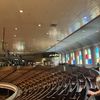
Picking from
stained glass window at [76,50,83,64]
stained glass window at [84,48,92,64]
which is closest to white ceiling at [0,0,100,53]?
stained glass window at [84,48,92,64]

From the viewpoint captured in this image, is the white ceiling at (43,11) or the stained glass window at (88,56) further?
the stained glass window at (88,56)

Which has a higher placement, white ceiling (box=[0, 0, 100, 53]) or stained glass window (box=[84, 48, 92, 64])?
white ceiling (box=[0, 0, 100, 53])

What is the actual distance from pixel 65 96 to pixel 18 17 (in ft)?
16.5

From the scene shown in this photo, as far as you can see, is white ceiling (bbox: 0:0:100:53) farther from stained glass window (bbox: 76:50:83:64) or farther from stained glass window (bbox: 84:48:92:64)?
stained glass window (bbox: 76:50:83:64)

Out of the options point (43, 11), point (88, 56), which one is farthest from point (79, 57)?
point (43, 11)

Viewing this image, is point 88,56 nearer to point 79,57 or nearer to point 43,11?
point 79,57

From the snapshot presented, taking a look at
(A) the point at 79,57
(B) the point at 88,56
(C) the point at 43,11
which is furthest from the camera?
(A) the point at 79,57

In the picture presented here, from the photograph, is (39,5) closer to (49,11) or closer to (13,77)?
(49,11)

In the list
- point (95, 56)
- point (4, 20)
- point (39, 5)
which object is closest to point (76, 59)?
point (95, 56)

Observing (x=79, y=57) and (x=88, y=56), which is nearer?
(x=88, y=56)

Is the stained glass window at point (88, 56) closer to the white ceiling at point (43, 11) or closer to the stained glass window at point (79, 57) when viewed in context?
the stained glass window at point (79, 57)

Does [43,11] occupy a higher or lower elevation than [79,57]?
higher

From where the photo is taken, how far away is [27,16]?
337 inches

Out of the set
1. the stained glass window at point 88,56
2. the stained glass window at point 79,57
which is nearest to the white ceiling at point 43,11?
the stained glass window at point 88,56
